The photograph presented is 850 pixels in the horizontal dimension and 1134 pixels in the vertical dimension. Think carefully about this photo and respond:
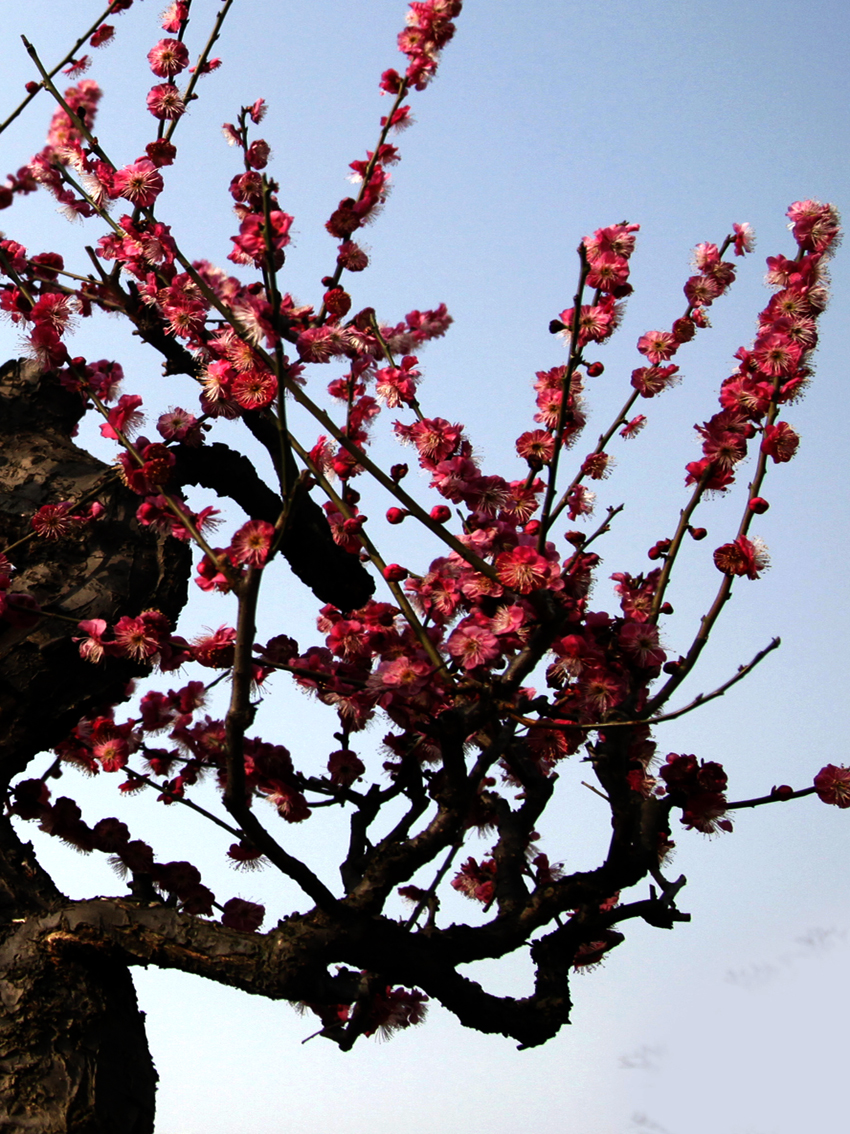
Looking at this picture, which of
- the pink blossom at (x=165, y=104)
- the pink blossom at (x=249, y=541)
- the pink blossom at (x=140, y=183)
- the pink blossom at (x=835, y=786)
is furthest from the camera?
the pink blossom at (x=165, y=104)

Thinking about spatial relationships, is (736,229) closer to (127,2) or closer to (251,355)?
(251,355)

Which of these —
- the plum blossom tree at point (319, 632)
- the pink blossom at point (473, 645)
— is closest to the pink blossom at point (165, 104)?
the plum blossom tree at point (319, 632)

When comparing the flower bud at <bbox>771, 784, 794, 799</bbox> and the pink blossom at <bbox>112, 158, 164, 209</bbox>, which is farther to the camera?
the pink blossom at <bbox>112, 158, 164, 209</bbox>

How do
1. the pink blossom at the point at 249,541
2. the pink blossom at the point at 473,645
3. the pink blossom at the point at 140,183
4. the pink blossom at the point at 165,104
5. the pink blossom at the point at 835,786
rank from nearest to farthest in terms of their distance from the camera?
the pink blossom at the point at 249,541 → the pink blossom at the point at 473,645 → the pink blossom at the point at 835,786 → the pink blossom at the point at 140,183 → the pink blossom at the point at 165,104

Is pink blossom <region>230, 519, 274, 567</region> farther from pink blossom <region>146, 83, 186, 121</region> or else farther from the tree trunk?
pink blossom <region>146, 83, 186, 121</region>

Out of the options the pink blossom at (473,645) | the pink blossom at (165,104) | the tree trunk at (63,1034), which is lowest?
the tree trunk at (63,1034)

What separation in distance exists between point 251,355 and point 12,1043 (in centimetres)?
213

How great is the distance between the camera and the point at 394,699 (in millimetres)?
3057

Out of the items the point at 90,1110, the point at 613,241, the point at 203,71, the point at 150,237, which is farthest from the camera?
the point at 203,71

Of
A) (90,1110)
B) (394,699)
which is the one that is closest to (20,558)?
(394,699)

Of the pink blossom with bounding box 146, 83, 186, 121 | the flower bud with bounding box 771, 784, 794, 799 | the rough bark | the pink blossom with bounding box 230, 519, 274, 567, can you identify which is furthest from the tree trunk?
the pink blossom with bounding box 146, 83, 186, 121

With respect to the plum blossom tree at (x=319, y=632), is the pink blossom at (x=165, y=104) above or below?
above

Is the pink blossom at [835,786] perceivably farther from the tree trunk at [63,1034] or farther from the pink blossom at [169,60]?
the pink blossom at [169,60]

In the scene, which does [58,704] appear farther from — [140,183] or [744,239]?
[744,239]
